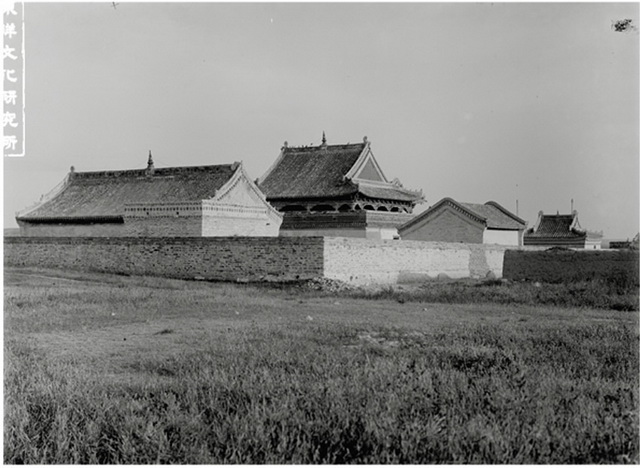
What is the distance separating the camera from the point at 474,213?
1039 inches

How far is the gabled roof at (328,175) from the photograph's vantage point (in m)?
28.0

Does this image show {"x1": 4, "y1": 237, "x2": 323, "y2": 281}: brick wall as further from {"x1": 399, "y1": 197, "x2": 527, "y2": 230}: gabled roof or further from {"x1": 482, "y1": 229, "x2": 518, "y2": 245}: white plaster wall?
{"x1": 482, "y1": 229, "x2": 518, "y2": 245}: white plaster wall

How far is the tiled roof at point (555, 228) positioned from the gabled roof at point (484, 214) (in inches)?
253

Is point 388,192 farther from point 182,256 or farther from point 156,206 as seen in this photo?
point 182,256

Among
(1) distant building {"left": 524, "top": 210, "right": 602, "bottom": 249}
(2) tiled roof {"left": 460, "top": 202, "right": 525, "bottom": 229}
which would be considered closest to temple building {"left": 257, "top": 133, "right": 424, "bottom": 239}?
(2) tiled roof {"left": 460, "top": 202, "right": 525, "bottom": 229}

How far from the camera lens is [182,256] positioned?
772 inches

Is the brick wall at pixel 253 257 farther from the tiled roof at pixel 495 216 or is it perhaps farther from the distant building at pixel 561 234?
the distant building at pixel 561 234

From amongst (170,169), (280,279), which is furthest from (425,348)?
(170,169)

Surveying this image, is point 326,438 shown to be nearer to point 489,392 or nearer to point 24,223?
point 489,392

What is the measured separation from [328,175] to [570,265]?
12.3 metres

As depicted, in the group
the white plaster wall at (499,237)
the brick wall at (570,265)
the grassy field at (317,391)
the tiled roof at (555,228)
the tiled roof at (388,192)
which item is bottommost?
the grassy field at (317,391)

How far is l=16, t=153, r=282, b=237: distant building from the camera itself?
863 inches

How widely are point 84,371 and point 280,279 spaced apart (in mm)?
11770

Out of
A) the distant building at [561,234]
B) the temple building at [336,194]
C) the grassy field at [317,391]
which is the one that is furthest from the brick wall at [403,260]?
the distant building at [561,234]
